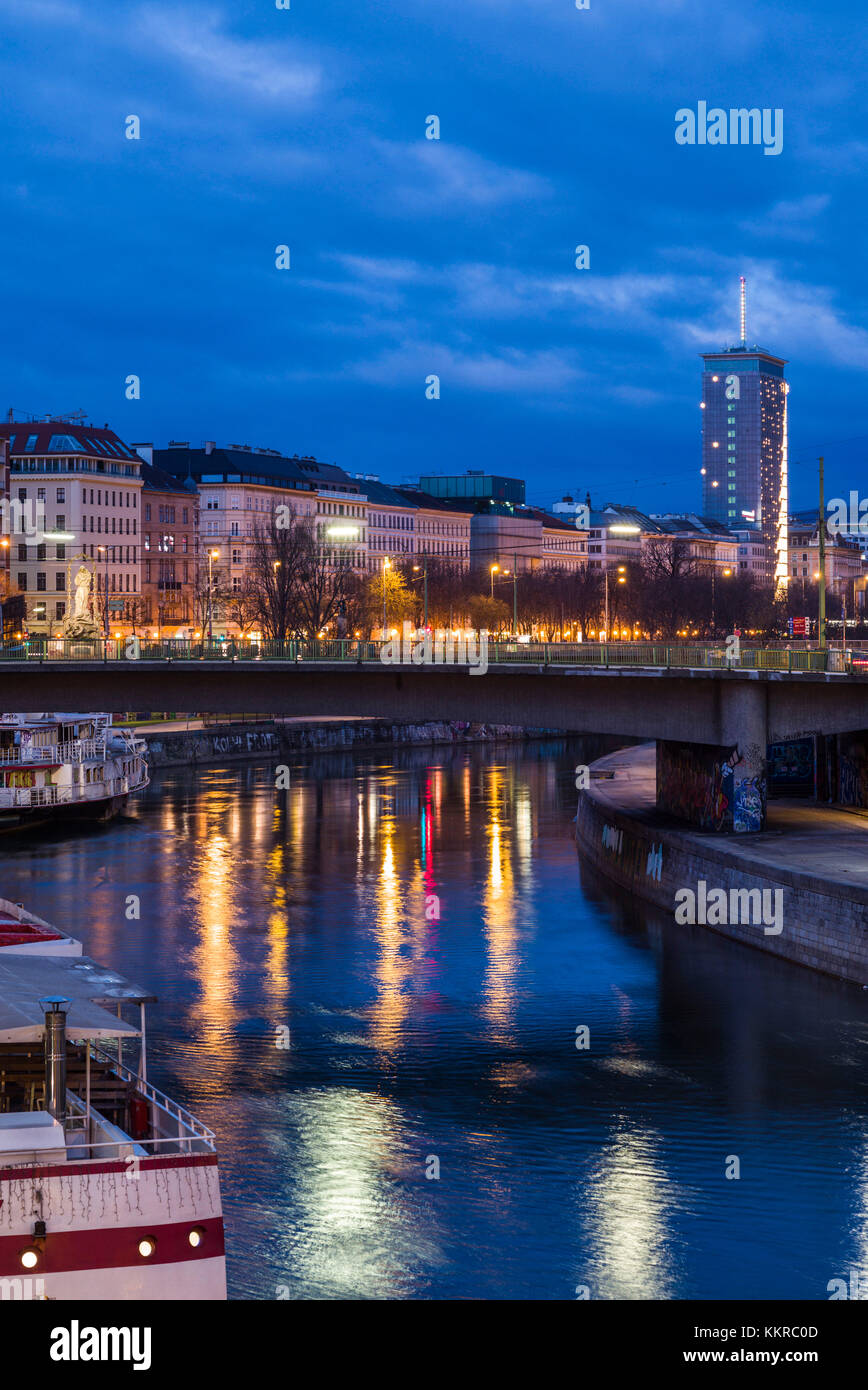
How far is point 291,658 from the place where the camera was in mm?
52781

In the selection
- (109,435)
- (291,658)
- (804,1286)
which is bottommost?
(804,1286)

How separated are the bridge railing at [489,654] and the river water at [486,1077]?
661 centimetres

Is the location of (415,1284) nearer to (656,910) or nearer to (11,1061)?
(11,1061)

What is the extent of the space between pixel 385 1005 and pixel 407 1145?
361 inches

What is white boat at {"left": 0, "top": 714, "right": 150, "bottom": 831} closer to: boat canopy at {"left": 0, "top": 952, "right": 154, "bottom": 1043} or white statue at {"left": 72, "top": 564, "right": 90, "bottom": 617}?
white statue at {"left": 72, "top": 564, "right": 90, "bottom": 617}

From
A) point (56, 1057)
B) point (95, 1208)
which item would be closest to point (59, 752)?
point (56, 1057)

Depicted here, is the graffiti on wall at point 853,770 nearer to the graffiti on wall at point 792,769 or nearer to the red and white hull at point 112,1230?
the graffiti on wall at point 792,769

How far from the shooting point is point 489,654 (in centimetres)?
5394

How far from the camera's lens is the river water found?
2488cm

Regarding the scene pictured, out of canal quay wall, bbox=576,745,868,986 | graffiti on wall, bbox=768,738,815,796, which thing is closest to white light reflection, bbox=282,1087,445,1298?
canal quay wall, bbox=576,745,868,986

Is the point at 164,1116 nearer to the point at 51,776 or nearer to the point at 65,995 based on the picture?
the point at 65,995

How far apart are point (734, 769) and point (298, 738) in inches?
2380

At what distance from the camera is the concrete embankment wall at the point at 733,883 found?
39.1m

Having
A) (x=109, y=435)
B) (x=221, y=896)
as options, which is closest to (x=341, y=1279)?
(x=221, y=896)
